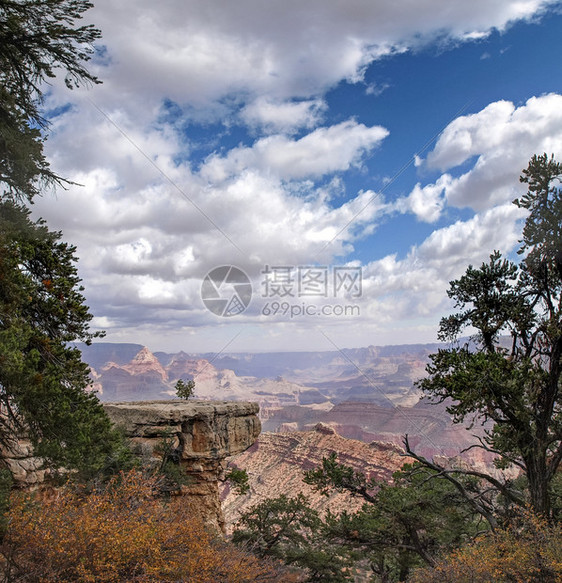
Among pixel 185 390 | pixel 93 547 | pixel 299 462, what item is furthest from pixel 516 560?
pixel 299 462

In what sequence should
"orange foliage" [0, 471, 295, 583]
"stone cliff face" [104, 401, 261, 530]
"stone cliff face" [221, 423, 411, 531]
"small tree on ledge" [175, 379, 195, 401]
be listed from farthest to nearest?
"stone cliff face" [221, 423, 411, 531] < "small tree on ledge" [175, 379, 195, 401] < "stone cliff face" [104, 401, 261, 530] < "orange foliage" [0, 471, 295, 583]

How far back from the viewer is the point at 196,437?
18422mm

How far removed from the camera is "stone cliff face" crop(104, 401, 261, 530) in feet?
56.5

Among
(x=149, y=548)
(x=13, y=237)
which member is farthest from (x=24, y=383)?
(x=149, y=548)

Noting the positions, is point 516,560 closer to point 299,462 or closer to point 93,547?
point 93,547

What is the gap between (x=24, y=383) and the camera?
8.09 m

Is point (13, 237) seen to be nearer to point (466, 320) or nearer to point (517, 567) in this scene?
point (466, 320)

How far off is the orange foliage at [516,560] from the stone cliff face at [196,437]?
11.0 metres

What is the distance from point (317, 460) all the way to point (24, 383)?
75315mm

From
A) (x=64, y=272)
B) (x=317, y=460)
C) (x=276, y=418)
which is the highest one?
(x=64, y=272)

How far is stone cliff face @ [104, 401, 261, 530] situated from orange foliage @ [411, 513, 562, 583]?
11.0 metres

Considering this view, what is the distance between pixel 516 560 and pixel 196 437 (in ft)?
43.6

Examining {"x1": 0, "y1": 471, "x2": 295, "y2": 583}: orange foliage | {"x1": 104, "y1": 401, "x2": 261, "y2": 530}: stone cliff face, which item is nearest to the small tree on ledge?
{"x1": 104, "y1": 401, "x2": 261, "y2": 530}: stone cliff face

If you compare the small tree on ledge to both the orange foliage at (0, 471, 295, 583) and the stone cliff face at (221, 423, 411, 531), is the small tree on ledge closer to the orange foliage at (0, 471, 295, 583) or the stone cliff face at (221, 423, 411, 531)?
the orange foliage at (0, 471, 295, 583)
